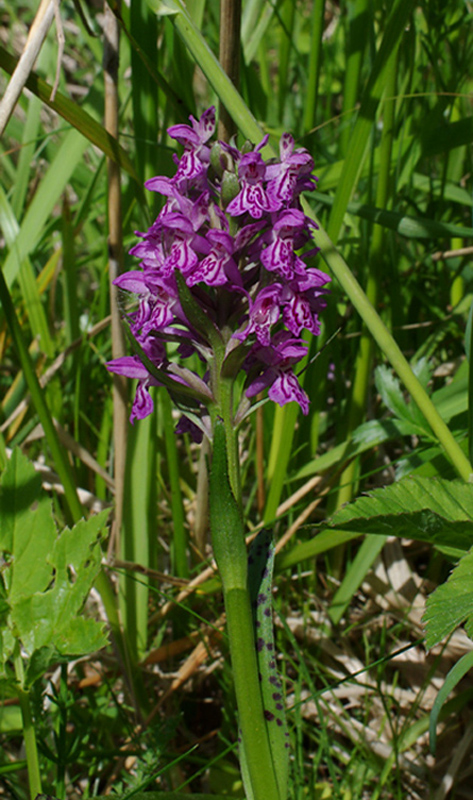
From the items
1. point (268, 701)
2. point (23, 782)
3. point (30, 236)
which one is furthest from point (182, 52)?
point (23, 782)

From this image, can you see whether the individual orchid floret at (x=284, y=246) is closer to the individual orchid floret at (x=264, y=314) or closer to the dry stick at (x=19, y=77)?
the individual orchid floret at (x=264, y=314)

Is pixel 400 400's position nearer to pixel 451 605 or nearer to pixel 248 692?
pixel 451 605

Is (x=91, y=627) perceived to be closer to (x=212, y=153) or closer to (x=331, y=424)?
(x=212, y=153)

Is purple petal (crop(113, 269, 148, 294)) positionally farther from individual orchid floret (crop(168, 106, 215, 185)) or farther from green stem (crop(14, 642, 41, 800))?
green stem (crop(14, 642, 41, 800))

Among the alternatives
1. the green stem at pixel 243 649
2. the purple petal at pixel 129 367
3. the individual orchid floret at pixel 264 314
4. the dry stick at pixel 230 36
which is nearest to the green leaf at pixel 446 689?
the green stem at pixel 243 649

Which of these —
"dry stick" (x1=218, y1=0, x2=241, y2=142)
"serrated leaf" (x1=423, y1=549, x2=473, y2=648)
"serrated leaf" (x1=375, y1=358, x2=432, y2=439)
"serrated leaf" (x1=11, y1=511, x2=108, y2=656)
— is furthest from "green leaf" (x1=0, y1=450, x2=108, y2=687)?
"dry stick" (x1=218, y1=0, x2=241, y2=142)

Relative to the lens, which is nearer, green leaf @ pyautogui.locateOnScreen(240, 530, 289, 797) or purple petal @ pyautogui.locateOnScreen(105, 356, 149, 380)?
green leaf @ pyautogui.locateOnScreen(240, 530, 289, 797)

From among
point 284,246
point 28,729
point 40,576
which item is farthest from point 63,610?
point 284,246
